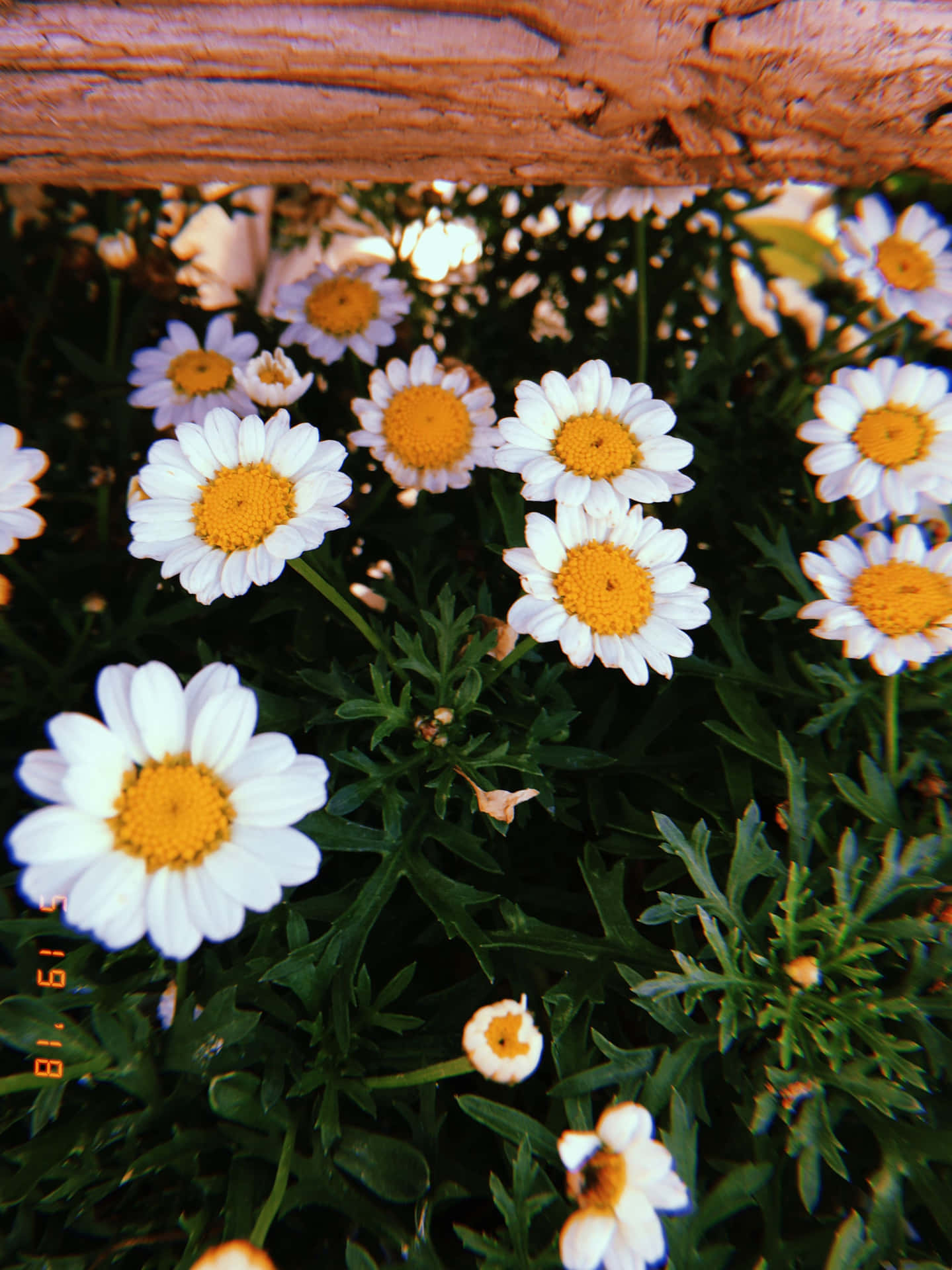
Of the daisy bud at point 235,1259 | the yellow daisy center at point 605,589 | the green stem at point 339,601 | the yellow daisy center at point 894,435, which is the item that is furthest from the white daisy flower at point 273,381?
the daisy bud at point 235,1259

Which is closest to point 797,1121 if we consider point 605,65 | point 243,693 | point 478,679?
point 478,679

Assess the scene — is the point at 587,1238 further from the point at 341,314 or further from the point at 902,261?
the point at 902,261

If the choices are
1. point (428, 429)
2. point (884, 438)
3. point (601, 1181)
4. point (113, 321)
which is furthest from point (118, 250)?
point (601, 1181)

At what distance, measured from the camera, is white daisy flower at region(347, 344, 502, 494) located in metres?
0.84

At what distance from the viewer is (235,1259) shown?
0.50m

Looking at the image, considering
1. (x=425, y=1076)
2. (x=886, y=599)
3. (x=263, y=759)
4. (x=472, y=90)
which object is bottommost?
(x=425, y=1076)

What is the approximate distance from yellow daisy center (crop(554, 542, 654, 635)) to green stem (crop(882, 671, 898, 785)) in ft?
0.89

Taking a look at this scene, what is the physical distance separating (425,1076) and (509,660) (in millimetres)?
343

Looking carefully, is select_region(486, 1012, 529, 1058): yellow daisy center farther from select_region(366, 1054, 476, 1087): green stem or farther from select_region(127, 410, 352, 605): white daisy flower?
select_region(127, 410, 352, 605): white daisy flower

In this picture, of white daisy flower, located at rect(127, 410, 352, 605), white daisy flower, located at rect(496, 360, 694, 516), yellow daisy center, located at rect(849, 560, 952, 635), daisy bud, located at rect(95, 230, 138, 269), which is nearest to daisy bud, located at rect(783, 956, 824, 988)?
yellow daisy center, located at rect(849, 560, 952, 635)

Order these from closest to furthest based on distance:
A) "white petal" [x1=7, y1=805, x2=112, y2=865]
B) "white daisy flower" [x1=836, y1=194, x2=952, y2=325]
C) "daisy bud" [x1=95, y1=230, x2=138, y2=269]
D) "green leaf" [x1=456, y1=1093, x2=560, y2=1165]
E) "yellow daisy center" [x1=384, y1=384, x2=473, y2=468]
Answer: "white petal" [x1=7, y1=805, x2=112, y2=865] → "green leaf" [x1=456, y1=1093, x2=560, y2=1165] → "yellow daisy center" [x1=384, y1=384, x2=473, y2=468] → "white daisy flower" [x1=836, y1=194, x2=952, y2=325] → "daisy bud" [x1=95, y1=230, x2=138, y2=269]

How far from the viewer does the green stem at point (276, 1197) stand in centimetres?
55

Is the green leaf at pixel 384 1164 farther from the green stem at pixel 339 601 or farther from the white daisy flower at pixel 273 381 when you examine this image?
the white daisy flower at pixel 273 381
